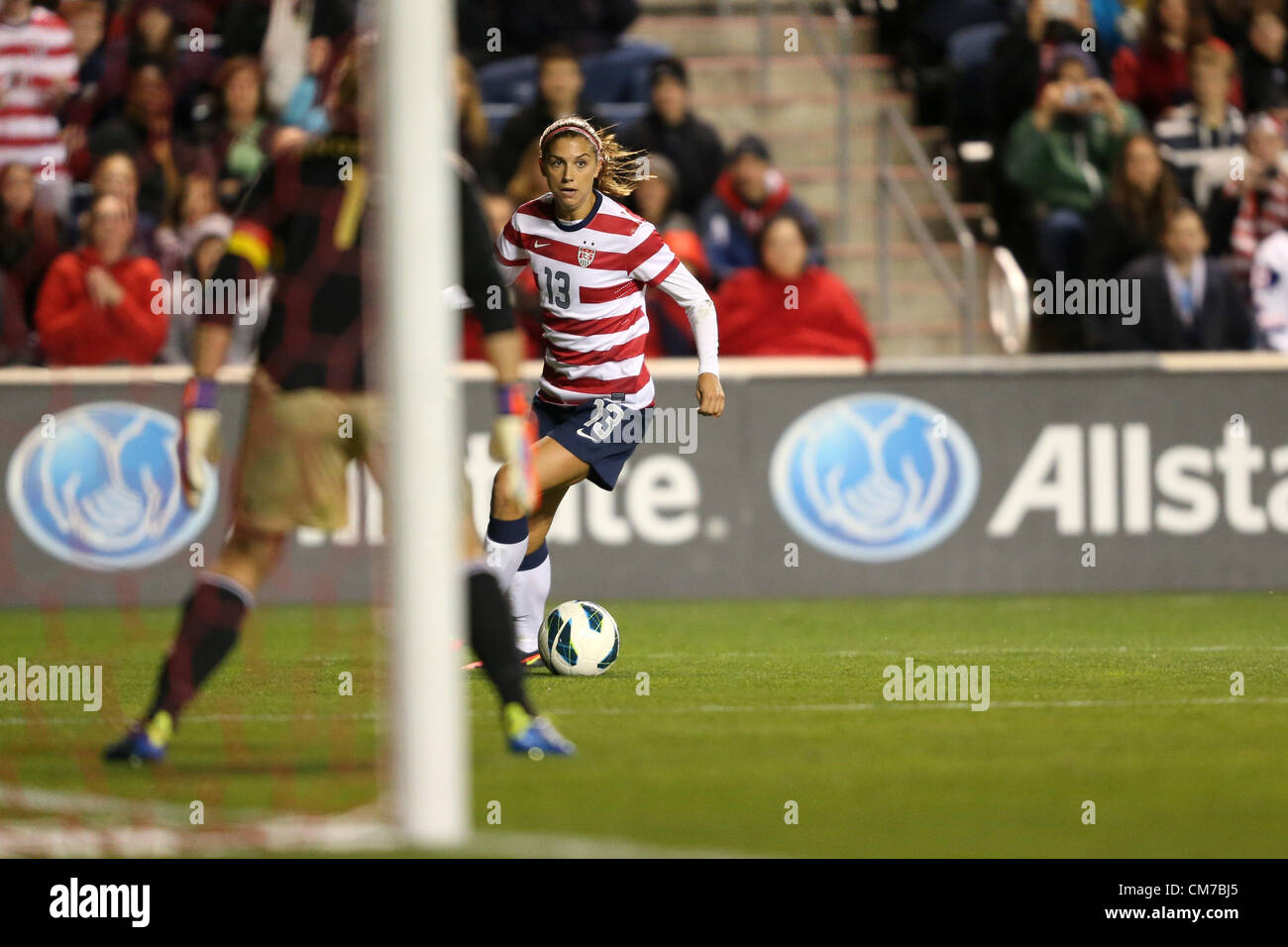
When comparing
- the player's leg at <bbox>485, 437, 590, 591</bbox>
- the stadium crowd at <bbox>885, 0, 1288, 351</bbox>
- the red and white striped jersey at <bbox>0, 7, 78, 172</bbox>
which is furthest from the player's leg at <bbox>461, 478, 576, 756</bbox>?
the red and white striped jersey at <bbox>0, 7, 78, 172</bbox>

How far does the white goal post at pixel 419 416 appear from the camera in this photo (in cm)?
455

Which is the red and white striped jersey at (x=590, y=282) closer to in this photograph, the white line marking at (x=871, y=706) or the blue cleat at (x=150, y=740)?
the white line marking at (x=871, y=706)

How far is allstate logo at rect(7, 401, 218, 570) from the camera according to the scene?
1075cm

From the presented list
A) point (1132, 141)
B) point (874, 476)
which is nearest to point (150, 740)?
point (874, 476)

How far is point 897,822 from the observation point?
4863 millimetres

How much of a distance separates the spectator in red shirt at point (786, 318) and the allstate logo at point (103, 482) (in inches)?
117

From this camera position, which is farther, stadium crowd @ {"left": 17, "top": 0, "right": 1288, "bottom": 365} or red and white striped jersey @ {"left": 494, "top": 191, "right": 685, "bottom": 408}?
stadium crowd @ {"left": 17, "top": 0, "right": 1288, "bottom": 365}

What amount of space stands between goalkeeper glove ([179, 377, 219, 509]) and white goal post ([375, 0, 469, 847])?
1.18m

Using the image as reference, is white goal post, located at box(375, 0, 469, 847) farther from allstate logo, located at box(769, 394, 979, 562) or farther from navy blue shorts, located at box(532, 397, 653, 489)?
allstate logo, located at box(769, 394, 979, 562)

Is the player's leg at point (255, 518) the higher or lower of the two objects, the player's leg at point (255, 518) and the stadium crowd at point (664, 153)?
the lower

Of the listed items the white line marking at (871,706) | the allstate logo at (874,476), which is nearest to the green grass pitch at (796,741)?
the white line marking at (871,706)

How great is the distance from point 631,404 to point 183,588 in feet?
12.8

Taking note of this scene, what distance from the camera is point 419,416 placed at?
4.61 metres

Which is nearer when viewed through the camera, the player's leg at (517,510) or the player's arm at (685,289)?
the player's leg at (517,510)
